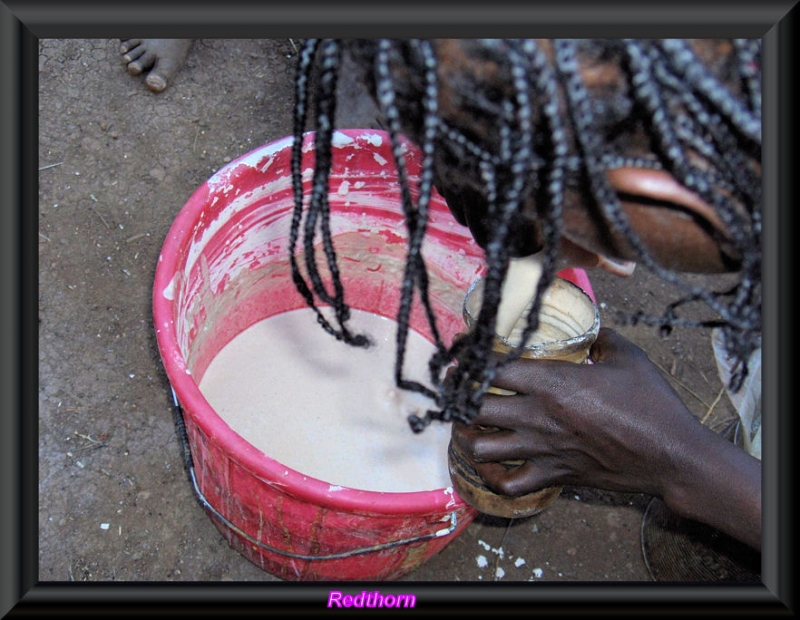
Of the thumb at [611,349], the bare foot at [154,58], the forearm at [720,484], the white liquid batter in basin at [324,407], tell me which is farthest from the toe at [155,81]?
the forearm at [720,484]

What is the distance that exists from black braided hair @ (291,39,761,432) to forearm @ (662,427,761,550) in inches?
14.3

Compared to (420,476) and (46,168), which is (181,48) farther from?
(420,476)

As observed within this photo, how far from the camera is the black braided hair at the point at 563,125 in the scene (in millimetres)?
587

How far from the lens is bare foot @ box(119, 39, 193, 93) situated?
86.0 inches

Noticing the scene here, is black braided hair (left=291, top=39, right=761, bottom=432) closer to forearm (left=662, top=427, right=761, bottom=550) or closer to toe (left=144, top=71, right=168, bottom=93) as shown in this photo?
forearm (left=662, top=427, right=761, bottom=550)

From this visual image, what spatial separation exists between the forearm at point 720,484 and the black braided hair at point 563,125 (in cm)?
36

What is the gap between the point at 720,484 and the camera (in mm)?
995

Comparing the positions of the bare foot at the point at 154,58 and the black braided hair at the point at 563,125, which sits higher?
the black braided hair at the point at 563,125

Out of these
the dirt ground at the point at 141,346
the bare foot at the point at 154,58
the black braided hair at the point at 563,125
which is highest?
the black braided hair at the point at 563,125

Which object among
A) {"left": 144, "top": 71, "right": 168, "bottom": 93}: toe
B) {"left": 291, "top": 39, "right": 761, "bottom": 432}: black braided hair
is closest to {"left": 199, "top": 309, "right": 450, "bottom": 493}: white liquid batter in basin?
{"left": 144, "top": 71, "right": 168, "bottom": 93}: toe

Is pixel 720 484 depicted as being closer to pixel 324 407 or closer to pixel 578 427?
pixel 578 427

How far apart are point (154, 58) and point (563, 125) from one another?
6.24ft

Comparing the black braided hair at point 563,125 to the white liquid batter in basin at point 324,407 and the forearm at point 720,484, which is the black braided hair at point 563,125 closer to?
the forearm at point 720,484

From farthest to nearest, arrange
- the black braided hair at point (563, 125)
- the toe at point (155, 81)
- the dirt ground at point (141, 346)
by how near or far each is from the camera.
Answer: the toe at point (155, 81) < the dirt ground at point (141, 346) < the black braided hair at point (563, 125)
